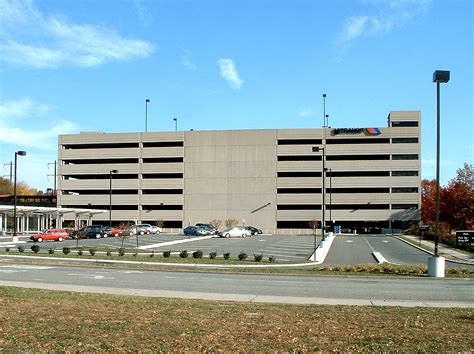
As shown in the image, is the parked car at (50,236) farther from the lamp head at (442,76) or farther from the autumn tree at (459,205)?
the autumn tree at (459,205)

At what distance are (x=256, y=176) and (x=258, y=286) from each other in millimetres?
80753

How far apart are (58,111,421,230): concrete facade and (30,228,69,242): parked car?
44410 millimetres

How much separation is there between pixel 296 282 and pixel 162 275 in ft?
18.9

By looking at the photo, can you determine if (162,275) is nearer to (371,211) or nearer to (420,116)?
(371,211)

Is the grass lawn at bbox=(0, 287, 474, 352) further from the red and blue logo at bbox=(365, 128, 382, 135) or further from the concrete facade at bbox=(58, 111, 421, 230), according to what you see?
the red and blue logo at bbox=(365, 128, 382, 135)

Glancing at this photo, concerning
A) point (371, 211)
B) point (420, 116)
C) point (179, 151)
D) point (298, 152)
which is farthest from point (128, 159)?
point (420, 116)

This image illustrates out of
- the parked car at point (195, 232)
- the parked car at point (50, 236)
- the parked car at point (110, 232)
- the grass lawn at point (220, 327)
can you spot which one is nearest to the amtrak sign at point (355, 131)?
the parked car at point (195, 232)

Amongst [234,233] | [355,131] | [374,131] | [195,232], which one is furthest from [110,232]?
[374,131]

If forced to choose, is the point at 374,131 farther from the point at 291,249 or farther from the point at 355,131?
the point at 291,249

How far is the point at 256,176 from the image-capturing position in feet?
324

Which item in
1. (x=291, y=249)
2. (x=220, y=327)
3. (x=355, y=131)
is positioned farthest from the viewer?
(x=355, y=131)

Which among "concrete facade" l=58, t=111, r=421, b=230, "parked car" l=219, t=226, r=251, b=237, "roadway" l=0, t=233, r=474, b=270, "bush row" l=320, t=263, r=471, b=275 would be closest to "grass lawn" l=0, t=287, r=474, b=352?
"bush row" l=320, t=263, r=471, b=275

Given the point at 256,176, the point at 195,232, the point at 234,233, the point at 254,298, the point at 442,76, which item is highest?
the point at 442,76

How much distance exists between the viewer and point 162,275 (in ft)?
72.0
